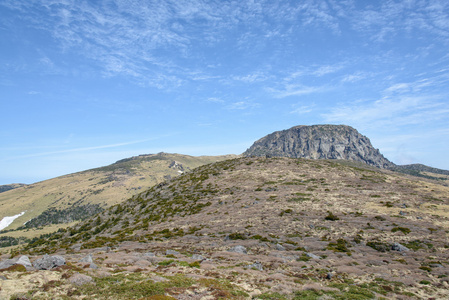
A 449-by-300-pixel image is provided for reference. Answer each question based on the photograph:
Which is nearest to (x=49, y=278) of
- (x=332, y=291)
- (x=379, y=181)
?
(x=332, y=291)

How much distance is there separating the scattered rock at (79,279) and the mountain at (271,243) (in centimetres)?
58

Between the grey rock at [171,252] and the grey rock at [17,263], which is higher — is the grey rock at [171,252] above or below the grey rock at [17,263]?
below

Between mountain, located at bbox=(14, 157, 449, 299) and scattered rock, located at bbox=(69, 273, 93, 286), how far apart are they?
58 cm

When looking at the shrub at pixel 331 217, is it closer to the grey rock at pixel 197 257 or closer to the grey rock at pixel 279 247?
the grey rock at pixel 279 247

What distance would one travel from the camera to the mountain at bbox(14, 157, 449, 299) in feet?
69.7

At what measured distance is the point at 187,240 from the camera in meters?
42.7

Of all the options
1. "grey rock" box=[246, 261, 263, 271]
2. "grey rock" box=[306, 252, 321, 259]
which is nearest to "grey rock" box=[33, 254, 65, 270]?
"grey rock" box=[246, 261, 263, 271]

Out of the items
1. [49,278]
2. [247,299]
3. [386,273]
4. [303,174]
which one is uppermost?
[303,174]

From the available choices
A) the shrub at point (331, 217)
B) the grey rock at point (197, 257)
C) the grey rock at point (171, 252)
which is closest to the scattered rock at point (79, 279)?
the grey rock at point (197, 257)

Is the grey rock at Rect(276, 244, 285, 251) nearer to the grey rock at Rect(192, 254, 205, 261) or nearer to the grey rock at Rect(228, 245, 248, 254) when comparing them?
the grey rock at Rect(228, 245, 248, 254)

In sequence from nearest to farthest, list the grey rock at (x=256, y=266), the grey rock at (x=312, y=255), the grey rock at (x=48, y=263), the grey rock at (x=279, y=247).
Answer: the grey rock at (x=48, y=263), the grey rock at (x=256, y=266), the grey rock at (x=312, y=255), the grey rock at (x=279, y=247)

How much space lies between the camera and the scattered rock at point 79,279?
745 inches

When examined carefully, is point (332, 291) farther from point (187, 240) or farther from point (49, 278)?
point (187, 240)

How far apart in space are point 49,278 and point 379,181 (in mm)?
92633
